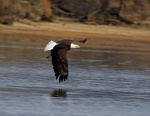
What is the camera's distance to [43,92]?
46.3 feet

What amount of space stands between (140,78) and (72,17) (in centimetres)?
1167

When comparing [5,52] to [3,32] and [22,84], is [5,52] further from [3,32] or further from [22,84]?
[22,84]

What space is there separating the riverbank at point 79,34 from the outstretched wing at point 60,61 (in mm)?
9694

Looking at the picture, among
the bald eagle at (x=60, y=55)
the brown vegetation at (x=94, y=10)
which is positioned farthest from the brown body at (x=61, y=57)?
the brown vegetation at (x=94, y=10)

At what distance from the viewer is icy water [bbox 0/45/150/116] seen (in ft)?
41.2

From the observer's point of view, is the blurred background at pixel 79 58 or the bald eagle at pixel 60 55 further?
the bald eagle at pixel 60 55

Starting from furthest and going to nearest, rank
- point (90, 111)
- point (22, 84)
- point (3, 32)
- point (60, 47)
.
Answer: point (3, 32) → point (22, 84) → point (60, 47) → point (90, 111)

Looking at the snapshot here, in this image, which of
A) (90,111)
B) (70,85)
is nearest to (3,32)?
(70,85)

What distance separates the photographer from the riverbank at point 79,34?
2473 centimetres

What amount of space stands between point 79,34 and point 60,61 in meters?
12.3

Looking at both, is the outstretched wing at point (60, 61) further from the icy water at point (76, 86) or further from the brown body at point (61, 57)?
the icy water at point (76, 86)

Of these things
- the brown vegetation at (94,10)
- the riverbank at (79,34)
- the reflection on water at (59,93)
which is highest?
the brown vegetation at (94,10)

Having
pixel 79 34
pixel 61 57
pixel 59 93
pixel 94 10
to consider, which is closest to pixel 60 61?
pixel 61 57

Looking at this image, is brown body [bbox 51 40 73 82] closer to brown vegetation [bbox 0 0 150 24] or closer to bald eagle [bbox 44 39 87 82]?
bald eagle [bbox 44 39 87 82]
